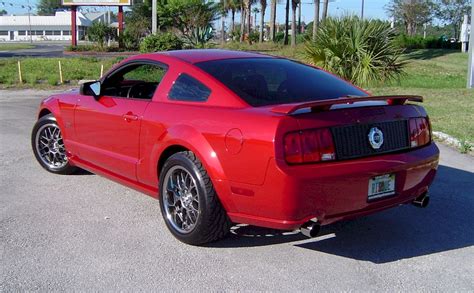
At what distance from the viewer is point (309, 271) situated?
3.92 meters

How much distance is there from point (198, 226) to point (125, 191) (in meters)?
1.92

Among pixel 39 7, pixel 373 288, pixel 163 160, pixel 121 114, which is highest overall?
pixel 39 7

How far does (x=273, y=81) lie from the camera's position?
15.4ft

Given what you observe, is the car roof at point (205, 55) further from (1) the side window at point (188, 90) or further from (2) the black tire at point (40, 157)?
(2) the black tire at point (40, 157)

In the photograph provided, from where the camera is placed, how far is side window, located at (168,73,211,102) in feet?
14.5

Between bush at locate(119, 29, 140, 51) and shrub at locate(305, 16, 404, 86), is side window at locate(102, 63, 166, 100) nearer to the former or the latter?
shrub at locate(305, 16, 404, 86)

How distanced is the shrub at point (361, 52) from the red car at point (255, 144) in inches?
326

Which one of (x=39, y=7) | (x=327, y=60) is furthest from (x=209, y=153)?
(x=39, y=7)

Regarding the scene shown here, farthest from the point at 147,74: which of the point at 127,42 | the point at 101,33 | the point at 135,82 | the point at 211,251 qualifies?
the point at 101,33

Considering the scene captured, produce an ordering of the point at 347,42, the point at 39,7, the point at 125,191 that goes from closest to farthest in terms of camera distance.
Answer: the point at 125,191 < the point at 347,42 < the point at 39,7

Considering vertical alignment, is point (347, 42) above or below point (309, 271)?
above

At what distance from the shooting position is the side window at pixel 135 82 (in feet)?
17.6

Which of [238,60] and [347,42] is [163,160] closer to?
[238,60]

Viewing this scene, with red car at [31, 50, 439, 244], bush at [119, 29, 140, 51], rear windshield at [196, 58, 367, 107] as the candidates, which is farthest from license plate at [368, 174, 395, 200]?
bush at [119, 29, 140, 51]
